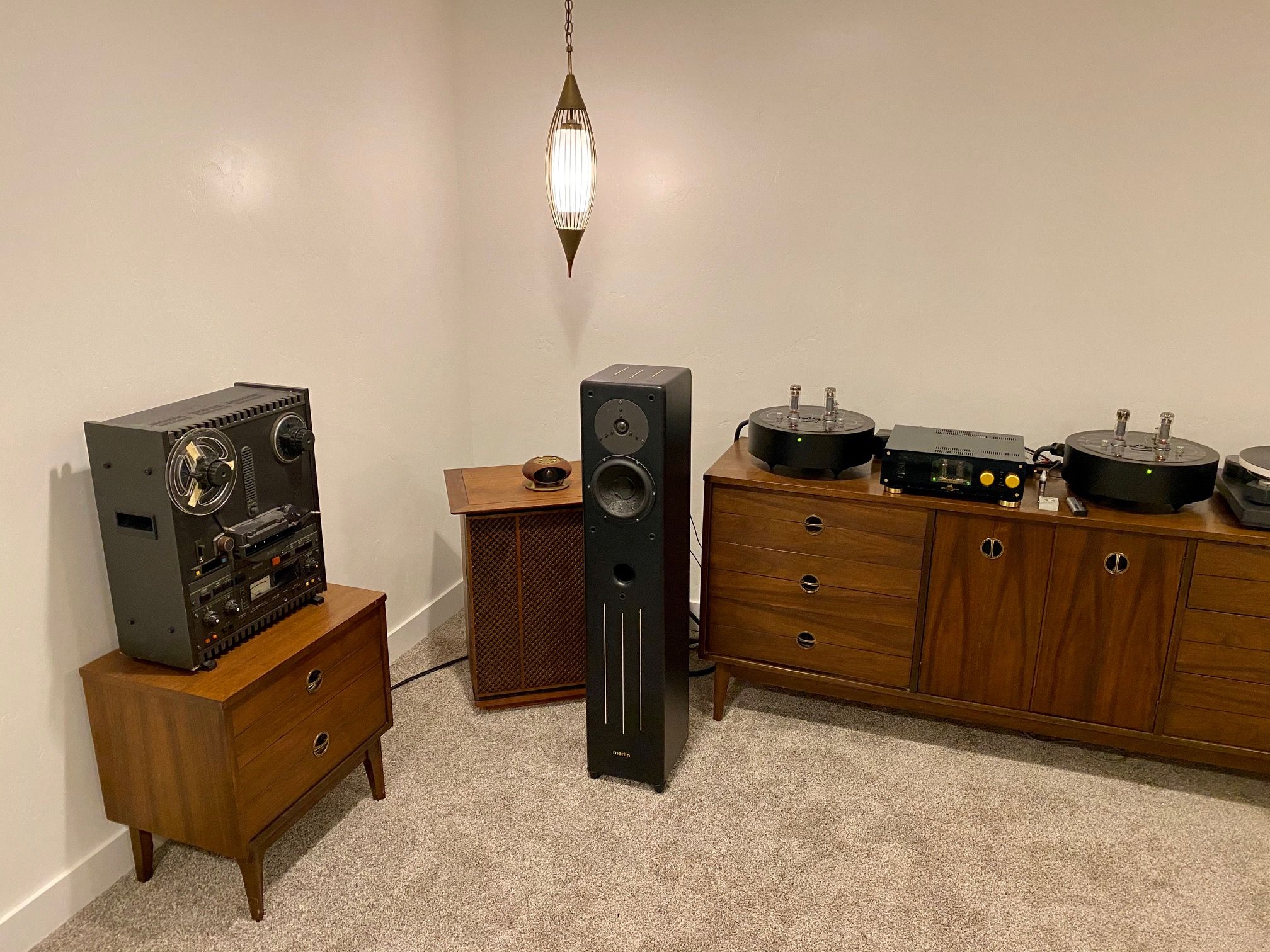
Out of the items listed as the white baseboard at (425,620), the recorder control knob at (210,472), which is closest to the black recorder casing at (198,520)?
the recorder control knob at (210,472)

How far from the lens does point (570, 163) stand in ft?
8.20

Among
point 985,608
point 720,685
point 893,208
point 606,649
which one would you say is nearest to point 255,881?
point 606,649

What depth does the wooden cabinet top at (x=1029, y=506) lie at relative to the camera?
197 cm

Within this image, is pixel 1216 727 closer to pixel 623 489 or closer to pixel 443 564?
pixel 623 489

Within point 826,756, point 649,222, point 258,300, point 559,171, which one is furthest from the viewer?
point 649,222

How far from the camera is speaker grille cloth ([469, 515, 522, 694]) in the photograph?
7.80ft

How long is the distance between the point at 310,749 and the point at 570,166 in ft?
5.37

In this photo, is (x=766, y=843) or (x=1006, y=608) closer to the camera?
(x=766, y=843)

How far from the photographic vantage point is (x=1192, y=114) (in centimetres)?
223

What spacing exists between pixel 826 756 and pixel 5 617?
1830mm

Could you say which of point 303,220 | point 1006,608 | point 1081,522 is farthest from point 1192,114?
point 303,220

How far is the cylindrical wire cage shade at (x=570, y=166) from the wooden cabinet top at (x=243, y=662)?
1263 mm

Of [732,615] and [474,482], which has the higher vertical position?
[474,482]

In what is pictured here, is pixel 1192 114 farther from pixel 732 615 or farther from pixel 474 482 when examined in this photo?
pixel 474 482
